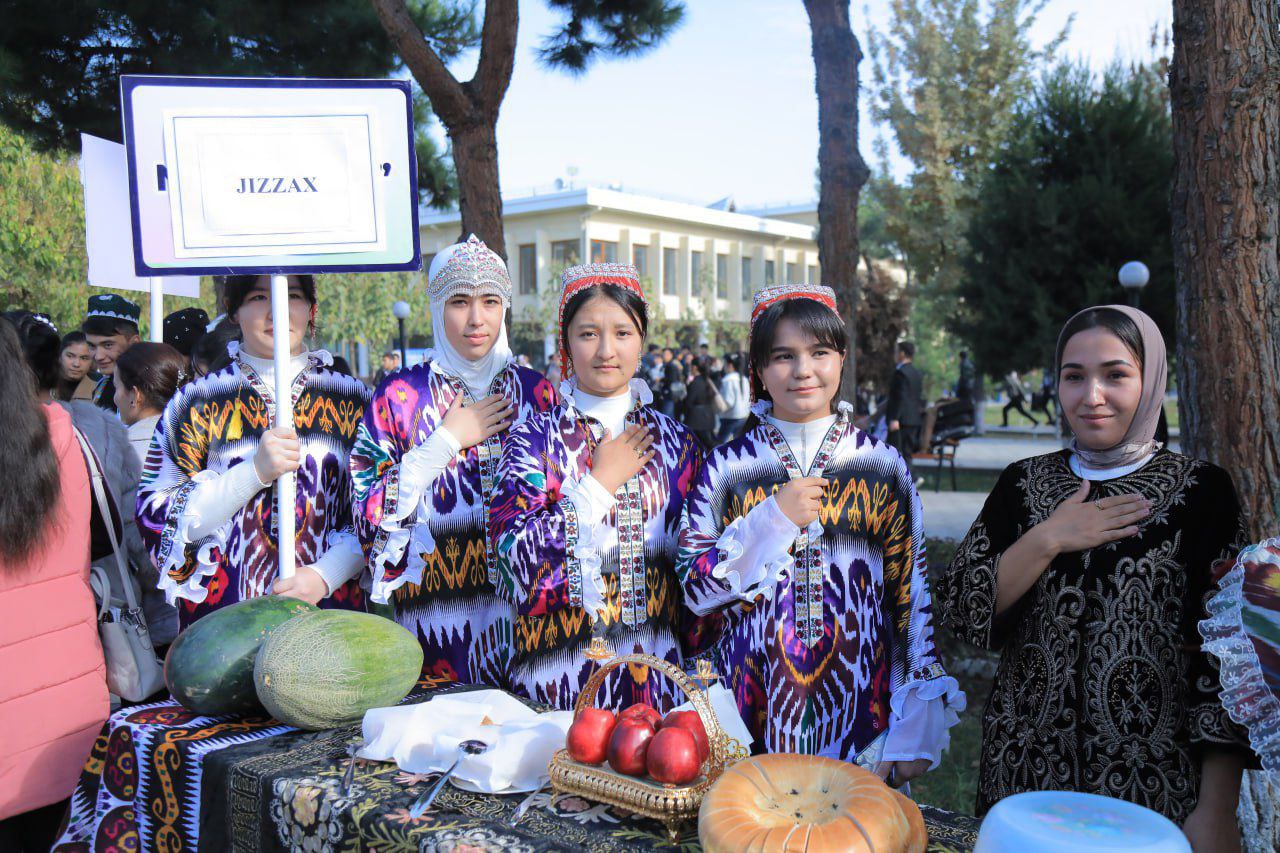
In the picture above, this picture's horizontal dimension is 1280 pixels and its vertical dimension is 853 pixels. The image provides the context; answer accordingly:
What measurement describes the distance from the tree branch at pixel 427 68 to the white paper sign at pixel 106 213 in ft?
5.60

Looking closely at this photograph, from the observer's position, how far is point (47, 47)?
8.07m

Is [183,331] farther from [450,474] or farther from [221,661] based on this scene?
[221,661]

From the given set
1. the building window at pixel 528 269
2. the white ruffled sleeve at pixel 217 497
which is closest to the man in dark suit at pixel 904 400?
the white ruffled sleeve at pixel 217 497

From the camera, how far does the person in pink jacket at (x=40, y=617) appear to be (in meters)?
2.41

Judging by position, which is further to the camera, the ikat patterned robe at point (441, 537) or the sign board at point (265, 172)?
the ikat patterned robe at point (441, 537)

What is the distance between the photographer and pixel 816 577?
2330 mm

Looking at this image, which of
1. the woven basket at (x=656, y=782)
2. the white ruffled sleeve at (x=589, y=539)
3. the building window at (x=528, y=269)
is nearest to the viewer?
the woven basket at (x=656, y=782)

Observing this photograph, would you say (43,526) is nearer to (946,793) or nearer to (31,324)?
(31,324)

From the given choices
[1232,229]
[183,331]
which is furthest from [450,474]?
[183,331]

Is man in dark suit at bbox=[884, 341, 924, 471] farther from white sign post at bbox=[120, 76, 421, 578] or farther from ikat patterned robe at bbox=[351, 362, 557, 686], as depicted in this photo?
white sign post at bbox=[120, 76, 421, 578]

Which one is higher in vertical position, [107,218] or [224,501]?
[107,218]

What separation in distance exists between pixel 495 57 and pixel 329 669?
15.2ft

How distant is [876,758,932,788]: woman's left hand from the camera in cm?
221

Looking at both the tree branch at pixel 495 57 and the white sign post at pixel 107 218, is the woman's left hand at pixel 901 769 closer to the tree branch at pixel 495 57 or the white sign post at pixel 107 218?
the white sign post at pixel 107 218
